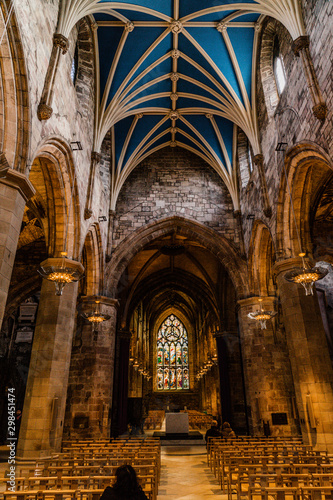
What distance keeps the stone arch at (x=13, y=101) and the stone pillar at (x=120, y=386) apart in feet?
45.0

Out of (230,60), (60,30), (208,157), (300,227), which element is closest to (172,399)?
(208,157)

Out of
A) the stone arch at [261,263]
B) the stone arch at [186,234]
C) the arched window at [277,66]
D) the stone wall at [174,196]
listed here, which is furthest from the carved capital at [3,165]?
the stone arch at [261,263]

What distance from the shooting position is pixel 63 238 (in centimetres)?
1020

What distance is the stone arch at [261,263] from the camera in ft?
46.7

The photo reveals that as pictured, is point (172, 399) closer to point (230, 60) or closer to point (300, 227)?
point (300, 227)

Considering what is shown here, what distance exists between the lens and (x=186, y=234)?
54.8 ft

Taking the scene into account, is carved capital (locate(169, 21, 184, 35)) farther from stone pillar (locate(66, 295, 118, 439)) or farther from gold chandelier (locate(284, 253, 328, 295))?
stone pillar (locate(66, 295, 118, 439))

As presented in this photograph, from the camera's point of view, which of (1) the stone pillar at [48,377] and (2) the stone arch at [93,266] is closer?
(1) the stone pillar at [48,377]

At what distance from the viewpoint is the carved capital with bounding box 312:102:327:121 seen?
25.0ft

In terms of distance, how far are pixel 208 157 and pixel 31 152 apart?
1151 cm

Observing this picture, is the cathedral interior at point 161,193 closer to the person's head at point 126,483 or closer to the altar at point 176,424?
the altar at point 176,424

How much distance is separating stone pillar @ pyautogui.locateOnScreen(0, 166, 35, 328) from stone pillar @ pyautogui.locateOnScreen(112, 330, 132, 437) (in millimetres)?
12944

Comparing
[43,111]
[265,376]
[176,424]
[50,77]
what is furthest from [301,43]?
[176,424]

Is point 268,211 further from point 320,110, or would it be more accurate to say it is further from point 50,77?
point 50,77
